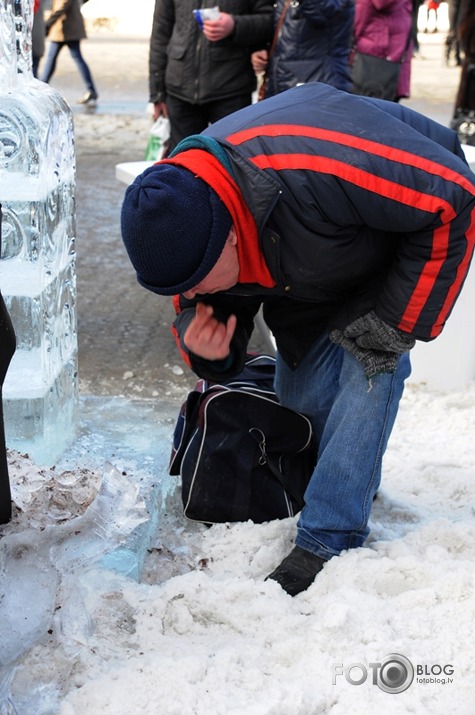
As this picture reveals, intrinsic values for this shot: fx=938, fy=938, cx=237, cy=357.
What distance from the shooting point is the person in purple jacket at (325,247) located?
199cm

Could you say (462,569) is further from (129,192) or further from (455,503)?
(129,192)

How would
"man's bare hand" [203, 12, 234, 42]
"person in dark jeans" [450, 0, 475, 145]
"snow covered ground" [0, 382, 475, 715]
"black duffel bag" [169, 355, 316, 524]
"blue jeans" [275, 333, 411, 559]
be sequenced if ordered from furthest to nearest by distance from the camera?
"person in dark jeans" [450, 0, 475, 145] → "man's bare hand" [203, 12, 234, 42] → "black duffel bag" [169, 355, 316, 524] → "blue jeans" [275, 333, 411, 559] → "snow covered ground" [0, 382, 475, 715]

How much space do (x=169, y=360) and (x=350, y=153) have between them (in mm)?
2272

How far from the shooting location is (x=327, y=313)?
2.43 meters

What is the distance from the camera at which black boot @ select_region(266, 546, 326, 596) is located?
233cm

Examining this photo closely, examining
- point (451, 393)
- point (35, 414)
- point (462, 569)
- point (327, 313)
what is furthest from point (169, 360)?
point (462, 569)

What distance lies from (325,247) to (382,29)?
4.11 metres

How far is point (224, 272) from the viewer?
2.09m

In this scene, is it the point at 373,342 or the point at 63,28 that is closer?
the point at 373,342

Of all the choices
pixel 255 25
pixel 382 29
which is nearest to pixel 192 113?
pixel 255 25

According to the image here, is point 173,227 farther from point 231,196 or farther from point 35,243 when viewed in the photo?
point 35,243

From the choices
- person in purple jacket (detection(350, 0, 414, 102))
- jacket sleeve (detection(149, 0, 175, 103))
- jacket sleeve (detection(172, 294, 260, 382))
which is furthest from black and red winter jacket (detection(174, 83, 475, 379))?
person in purple jacket (detection(350, 0, 414, 102))

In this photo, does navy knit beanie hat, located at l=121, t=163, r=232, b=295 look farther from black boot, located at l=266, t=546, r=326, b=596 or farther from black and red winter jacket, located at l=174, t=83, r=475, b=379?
black boot, located at l=266, t=546, r=326, b=596

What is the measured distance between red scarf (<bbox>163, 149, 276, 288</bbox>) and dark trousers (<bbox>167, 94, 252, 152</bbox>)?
9.63 feet
